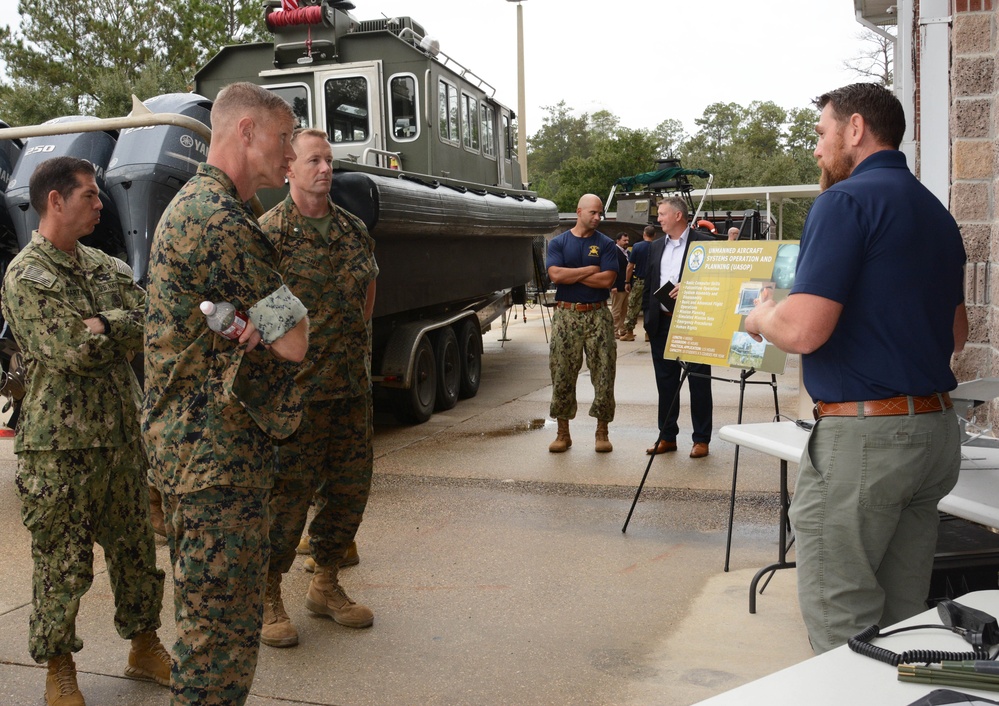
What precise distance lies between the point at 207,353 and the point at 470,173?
886 centimetres

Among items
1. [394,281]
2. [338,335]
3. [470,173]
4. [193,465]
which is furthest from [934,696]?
[470,173]

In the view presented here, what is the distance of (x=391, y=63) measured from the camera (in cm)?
995

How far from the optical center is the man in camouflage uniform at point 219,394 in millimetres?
2570

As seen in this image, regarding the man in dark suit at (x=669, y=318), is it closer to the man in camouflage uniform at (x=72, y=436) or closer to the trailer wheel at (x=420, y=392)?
the trailer wheel at (x=420, y=392)

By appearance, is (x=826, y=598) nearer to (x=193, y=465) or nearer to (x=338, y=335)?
(x=193, y=465)

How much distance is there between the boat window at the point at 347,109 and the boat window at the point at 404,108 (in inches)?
10.7

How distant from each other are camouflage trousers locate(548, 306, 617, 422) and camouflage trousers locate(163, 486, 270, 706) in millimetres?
4760

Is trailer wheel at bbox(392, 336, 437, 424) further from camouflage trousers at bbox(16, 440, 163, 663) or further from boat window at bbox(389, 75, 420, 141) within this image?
camouflage trousers at bbox(16, 440, 163, 663)

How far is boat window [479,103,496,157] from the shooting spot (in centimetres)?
1191

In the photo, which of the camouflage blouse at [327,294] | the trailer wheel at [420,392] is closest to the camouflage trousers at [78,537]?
the camouflage blouse at [327,294]

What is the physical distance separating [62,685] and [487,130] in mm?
9661

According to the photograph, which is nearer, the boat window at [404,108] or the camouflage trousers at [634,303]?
the boat window at [404,108]

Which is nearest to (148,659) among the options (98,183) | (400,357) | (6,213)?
(98,183)

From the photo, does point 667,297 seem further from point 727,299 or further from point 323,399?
point 323,399
